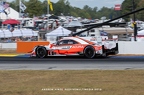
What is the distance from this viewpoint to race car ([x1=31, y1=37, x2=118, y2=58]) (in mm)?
21938

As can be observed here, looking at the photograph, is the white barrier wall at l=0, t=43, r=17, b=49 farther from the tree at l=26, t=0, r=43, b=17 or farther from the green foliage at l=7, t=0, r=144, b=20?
the tree at l=26, t=0, r=43, b=17

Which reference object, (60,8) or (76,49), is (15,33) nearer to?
(76,49)

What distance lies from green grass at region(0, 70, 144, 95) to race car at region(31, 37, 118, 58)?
7.52 meters

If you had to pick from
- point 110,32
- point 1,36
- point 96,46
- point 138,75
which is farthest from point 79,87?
point 110,32

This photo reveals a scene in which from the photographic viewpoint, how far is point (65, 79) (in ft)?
41.2

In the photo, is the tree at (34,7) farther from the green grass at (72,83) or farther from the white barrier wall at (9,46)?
the green grass at (72,83)

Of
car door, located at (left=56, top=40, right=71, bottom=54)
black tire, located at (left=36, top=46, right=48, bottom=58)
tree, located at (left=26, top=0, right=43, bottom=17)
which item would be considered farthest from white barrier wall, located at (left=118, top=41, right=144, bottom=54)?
tree, located at (left=26, top=0, right=43, bottom=17)

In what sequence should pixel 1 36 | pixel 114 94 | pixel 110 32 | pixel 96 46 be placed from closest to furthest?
1. pixel 114 94
2. pixel 96 46
3. pixel 1 36
4. pixel 110 32

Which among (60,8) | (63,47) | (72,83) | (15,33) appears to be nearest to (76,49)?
(63,47)

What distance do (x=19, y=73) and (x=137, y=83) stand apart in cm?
501

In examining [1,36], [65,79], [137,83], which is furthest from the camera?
[1,36]

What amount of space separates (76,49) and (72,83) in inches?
431

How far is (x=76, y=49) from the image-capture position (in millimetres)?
22469

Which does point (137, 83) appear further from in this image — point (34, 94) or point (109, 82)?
point (34, 94)
